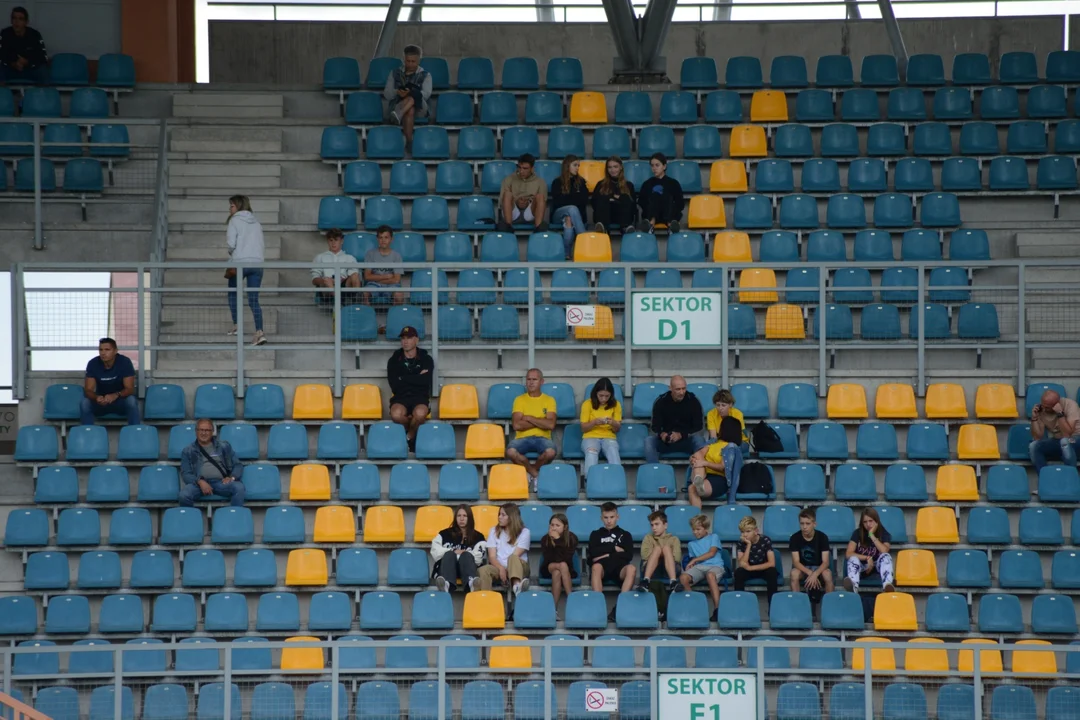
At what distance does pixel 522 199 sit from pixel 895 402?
493 centimetres

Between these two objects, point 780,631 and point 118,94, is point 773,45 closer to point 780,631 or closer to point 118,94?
point 118,94

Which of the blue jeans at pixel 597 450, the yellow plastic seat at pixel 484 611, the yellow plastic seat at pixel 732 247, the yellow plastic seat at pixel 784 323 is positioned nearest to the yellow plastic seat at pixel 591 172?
the yellow plastic seat at pixel 732 247

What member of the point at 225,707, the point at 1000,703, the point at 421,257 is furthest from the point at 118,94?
the point at 1000,703

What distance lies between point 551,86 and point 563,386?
20.4 ft

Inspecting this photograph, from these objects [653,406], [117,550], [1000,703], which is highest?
[653,406]

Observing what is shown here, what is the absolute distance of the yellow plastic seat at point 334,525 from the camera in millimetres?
15367

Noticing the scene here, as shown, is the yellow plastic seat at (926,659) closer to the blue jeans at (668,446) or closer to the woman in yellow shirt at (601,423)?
the blue jeans at (668,446)

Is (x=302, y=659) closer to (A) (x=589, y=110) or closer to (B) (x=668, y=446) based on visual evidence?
(B) (x=668, y=446)

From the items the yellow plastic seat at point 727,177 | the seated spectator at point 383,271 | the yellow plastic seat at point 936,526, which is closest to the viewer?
the yellow plastic seat at point 936,526

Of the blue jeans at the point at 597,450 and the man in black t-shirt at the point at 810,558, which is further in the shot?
the blue jeans at the point at 597,450

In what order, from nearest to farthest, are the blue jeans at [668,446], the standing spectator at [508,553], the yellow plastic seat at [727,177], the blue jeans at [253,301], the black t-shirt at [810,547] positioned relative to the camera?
the standing spectator at [508,553], the black t-shirt at [810,547], the blue jeans at [668,446], the blue jeans at [253,301], the yellow plastic seat at [727,177]

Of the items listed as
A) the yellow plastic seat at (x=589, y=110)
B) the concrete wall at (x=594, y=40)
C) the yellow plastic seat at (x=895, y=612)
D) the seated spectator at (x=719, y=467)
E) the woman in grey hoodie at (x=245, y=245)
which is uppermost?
the concrete wall at (x=594, y=40)

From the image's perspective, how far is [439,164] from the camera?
19.4 metres

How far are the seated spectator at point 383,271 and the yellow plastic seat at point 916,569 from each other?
234 inches
